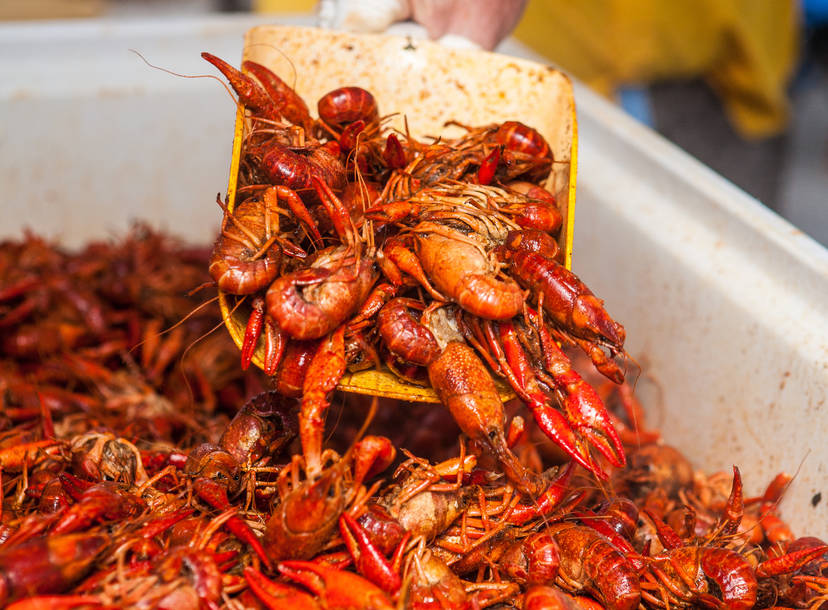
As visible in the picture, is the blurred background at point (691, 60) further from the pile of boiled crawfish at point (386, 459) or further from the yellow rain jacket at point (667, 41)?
the pile of boiled crawfish at point (386, 459)

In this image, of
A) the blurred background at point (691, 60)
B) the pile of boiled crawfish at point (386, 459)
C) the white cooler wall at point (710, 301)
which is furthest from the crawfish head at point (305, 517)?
the blurred background at point (691, 60)

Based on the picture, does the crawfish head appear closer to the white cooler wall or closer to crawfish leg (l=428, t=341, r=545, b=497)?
crawfish leg (l=428, t=341, r=545, b=497)

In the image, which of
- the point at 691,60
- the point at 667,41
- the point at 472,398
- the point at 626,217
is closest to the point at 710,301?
the point at 626,217

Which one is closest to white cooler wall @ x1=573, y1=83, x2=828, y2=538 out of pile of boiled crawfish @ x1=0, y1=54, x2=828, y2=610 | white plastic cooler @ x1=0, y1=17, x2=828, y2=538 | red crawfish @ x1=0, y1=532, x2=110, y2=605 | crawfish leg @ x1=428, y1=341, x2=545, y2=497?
white plastic cooler @ x1=0, y1=17, x2=828, y2=538

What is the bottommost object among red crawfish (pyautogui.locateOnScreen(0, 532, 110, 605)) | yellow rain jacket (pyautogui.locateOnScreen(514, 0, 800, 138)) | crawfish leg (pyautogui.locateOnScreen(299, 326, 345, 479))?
red crawfish (pyautogui.locateOnScreen(0, 532, 110, 605))

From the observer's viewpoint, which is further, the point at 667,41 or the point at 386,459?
the point at 667,41

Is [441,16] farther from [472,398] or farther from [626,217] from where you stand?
[472,398]

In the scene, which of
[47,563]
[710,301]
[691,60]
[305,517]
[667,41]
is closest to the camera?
[47,563]
